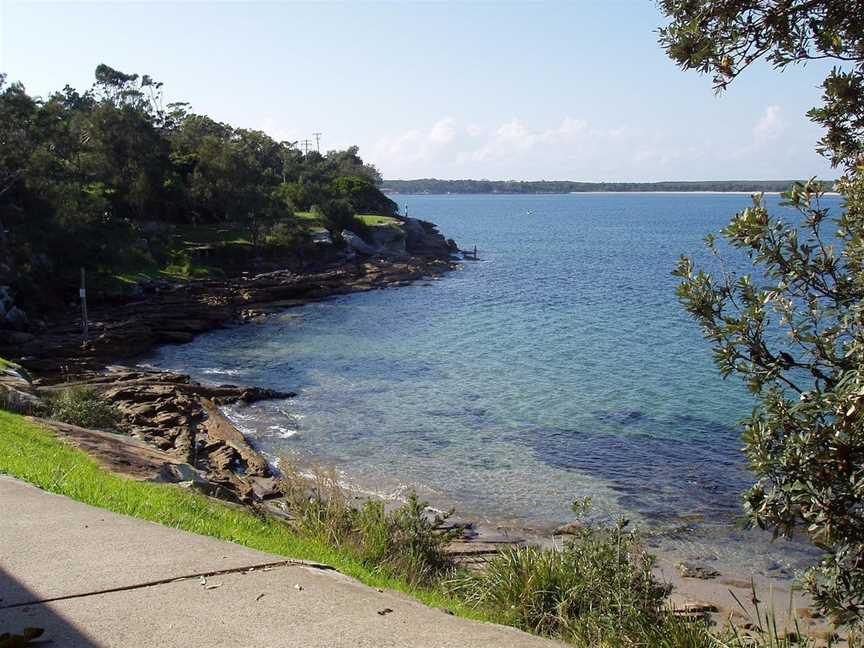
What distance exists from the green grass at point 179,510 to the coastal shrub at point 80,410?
239 inches

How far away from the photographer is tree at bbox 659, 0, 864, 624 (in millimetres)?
4957

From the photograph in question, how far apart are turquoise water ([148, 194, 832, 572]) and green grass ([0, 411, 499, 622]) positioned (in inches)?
73.3

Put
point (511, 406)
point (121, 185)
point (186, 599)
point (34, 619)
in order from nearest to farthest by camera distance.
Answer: point (34, 619) < point (186, 599) < point (511, 406) < point (121, 185)

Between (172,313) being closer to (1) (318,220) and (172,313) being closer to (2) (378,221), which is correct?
(1) (318,220)

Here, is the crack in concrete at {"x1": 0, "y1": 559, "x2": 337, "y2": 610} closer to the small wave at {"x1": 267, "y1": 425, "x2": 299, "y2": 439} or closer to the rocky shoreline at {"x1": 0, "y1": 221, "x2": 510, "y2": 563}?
the rocky shoreline at {"x1": 0, "y1": 221, "x2": 510, "y2": 563}

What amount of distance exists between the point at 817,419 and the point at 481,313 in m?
42.9

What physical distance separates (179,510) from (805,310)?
6.96m

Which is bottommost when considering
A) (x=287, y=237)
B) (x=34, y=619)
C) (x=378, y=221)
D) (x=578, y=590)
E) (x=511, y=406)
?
(x=511, y=406)

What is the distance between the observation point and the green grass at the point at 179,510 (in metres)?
8.34

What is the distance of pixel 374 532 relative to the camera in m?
10.0

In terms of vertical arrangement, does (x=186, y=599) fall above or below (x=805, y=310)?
below

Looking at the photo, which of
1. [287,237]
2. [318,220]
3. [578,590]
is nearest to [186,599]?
[578,590]

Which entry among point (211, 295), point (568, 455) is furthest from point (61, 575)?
point (211, 295)

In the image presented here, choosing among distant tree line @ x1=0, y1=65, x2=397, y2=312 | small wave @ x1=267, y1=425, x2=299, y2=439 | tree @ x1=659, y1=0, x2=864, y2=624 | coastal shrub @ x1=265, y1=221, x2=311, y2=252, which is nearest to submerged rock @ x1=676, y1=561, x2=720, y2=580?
tree @ x1=659, y1=0, x2=864, y2=624
